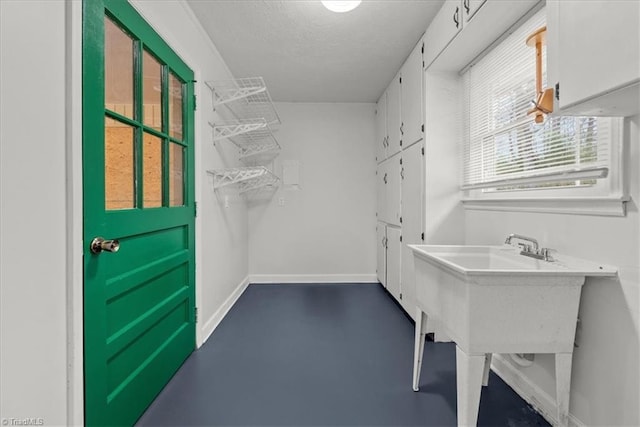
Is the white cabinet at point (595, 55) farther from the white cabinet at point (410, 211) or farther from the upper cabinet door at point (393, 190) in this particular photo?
the upper cabinet door at point (393, 190)

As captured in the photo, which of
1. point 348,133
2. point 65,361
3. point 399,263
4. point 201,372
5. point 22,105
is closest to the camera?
point 22,105

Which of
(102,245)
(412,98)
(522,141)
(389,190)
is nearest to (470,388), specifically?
(522,141)

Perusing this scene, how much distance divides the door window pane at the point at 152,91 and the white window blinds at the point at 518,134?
216cm

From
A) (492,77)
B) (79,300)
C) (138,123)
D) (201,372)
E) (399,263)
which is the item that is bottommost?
(201,372)

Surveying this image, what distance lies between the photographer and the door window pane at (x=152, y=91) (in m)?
1.62

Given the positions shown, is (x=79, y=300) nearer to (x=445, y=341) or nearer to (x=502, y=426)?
(x=502, y=426)

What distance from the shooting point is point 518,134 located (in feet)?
5.98

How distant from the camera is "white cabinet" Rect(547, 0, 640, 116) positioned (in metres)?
0.79

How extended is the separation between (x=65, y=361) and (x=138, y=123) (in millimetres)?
1102

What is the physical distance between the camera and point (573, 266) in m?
1.31

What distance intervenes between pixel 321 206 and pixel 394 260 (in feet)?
4.50

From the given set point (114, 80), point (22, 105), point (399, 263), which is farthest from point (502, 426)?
point (114, 80)

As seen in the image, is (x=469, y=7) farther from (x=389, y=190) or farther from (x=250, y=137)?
(x=250, y=137)

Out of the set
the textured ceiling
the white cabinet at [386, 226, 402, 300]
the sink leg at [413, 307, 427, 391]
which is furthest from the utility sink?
the textured ceiling
